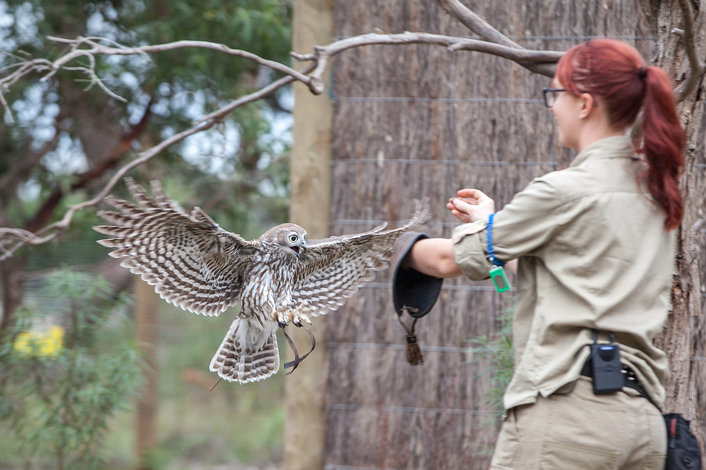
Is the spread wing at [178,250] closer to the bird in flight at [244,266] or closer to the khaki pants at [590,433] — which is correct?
the bird in flight at [244,266]

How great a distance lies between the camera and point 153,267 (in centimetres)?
281

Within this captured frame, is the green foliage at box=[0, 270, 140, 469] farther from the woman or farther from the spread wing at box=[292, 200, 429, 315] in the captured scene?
the woman

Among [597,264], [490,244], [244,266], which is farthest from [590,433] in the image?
[244,266]

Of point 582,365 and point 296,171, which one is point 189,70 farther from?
point 582,365

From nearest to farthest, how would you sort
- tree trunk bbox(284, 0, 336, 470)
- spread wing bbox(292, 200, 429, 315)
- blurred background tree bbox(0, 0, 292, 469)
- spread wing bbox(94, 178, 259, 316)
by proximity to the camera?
1. spread wing bbox(94, 178, 259, 316)
2. spread wing bbox(292, 200, 429, 315)
3. tree trunk bbox(284, 0, 336, 470)
4. blurred background tree bbox(0, 0, 292, 469)

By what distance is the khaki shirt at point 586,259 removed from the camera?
2.00 meters

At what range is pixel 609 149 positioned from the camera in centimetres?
206

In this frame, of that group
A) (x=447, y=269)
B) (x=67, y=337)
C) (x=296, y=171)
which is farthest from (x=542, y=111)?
(x=67, y=337)

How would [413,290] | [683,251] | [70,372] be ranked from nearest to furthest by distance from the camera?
[413,290], [683,251], [70,372]

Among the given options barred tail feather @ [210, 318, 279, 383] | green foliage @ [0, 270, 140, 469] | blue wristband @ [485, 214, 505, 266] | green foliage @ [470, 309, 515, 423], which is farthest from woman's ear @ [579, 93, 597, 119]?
green foliage @ [0, 270, 140, 469]

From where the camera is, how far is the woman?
6.53 ft

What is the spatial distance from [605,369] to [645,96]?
0.68m

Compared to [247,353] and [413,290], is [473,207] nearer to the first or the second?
[413,290]

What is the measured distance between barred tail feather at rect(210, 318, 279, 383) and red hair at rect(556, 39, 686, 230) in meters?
1.71
